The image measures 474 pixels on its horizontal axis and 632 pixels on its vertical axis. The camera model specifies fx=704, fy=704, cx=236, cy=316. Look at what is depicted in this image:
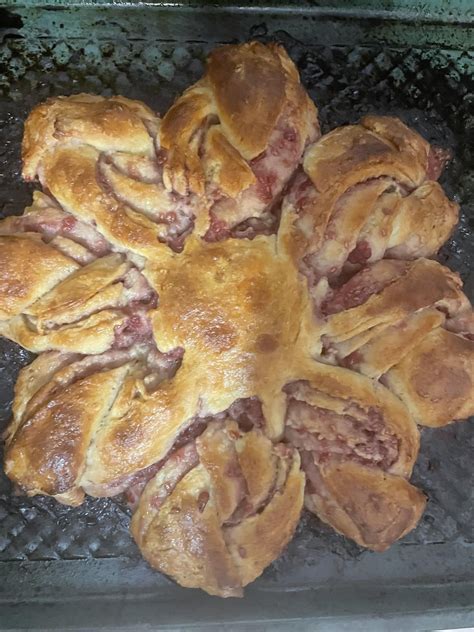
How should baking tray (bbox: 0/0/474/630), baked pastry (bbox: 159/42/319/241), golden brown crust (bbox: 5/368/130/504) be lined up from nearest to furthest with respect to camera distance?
golden brown crust (bbox: 5/368/130/504) → baked pastry (bbox: 159/42/319/241) → baking tray (bbox: 0/0/474/630)

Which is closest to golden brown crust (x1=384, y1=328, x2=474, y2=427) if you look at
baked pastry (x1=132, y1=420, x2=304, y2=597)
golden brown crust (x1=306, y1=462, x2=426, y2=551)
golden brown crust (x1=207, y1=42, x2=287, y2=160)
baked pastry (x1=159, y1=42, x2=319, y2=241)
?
golden brown crust (x1=306, y1=462, x2=426, y2=551)

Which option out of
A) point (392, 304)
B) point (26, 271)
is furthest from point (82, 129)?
point (392, 304)

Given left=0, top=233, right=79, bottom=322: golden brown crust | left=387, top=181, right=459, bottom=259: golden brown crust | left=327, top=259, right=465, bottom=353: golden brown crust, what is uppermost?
left=387, top=181, right=459, bottom=259: golden brown crust

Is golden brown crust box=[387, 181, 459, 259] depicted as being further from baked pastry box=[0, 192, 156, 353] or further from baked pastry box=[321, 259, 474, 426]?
baked pastry box=[0, 192, 156, 353]

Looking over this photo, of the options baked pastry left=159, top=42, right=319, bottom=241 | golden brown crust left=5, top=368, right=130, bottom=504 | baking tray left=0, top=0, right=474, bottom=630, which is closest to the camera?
golden brown crust left=5, top=368, right=130, bottom=504

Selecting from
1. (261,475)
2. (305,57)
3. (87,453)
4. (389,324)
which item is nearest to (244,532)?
(261,475)

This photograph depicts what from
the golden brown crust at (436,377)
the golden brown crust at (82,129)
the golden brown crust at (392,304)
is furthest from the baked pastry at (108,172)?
the golden brown crust at (436,377)

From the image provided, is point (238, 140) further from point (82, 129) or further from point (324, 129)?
point (324, 129)
